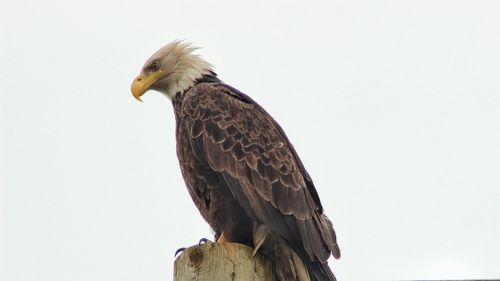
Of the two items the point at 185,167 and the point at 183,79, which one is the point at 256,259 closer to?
the point at 185,167

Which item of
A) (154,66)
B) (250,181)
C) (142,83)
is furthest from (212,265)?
(154,66)

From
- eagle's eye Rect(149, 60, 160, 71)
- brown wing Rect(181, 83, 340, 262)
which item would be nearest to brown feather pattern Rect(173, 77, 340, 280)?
brown wing Rect(181, 83, 340, 262)

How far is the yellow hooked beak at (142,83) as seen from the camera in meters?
6.88

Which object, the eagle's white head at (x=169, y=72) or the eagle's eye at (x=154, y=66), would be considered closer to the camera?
the eagle's white head at (x=169, y=72)

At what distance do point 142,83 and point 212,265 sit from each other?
2.72 m

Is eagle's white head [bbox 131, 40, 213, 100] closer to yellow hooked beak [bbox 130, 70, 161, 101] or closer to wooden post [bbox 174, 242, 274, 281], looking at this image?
yellow hooked beak [bbox 130, 70, 161, 101]

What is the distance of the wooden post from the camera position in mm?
4527

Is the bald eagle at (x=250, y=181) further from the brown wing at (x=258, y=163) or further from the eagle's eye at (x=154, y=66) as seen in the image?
the eagle's eye at (x=154, y=66)

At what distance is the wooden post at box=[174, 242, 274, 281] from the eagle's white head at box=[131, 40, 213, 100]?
2.42m

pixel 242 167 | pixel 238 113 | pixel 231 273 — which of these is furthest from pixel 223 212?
pixel 231 273

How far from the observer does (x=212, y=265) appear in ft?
14.9

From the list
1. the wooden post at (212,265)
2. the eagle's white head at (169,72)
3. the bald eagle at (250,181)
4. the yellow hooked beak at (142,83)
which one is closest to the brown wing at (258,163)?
the bald eagle at (250,181)

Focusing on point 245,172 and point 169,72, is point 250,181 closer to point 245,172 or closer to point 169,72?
point 245,172

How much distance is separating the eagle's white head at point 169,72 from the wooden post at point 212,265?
2.42 metres
